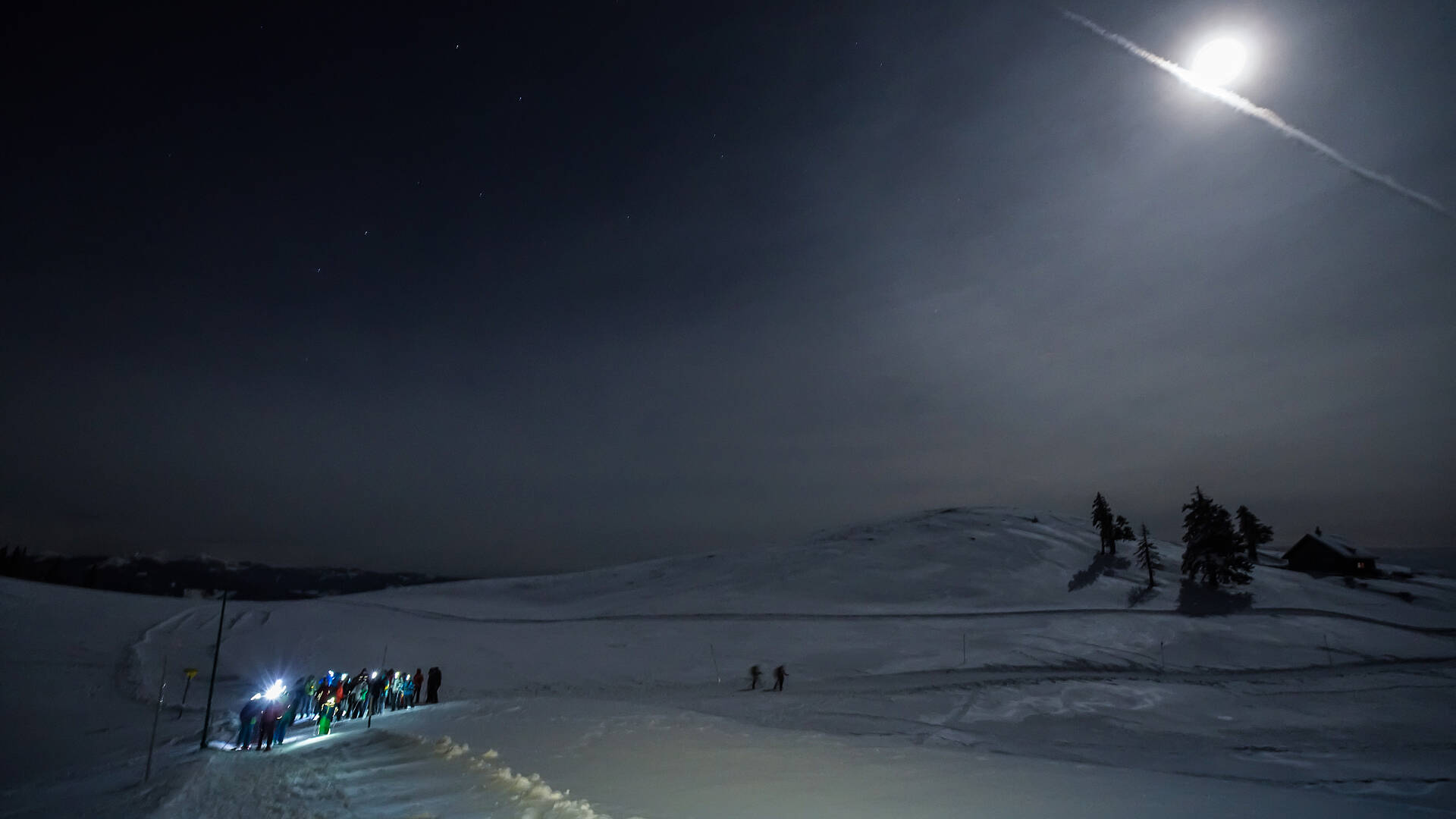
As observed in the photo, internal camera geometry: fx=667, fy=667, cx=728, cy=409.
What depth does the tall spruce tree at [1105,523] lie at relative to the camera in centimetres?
6506

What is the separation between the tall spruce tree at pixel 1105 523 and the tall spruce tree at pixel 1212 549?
8677mm

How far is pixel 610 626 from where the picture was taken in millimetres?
42375

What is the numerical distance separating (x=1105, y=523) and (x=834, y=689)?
50953 mm

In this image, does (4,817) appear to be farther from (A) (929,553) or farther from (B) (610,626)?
(A) (929,553)

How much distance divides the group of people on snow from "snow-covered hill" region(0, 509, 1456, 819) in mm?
1121

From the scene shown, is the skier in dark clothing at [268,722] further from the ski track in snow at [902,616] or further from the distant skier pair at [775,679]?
the ski track in snow at [902,616]

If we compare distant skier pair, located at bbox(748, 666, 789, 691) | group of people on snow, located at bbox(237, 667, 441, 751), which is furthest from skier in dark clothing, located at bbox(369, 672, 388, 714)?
distant skier pair, located at bbox(748, 666, 789, 691)

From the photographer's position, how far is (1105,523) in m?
65.2

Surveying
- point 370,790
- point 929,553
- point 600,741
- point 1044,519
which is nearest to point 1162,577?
point 929,553

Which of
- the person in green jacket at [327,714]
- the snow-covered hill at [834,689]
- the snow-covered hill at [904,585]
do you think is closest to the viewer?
the snow-covered hill at [834,689]

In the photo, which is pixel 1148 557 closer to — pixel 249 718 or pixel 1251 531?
pixel 1251 531

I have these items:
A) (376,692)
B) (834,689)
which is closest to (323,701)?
(376,692)

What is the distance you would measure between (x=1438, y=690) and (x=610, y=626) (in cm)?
3809

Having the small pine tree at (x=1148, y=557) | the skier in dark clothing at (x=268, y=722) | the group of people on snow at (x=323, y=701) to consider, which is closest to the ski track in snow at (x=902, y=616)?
the small pine tree at (x=1148, y=557)
